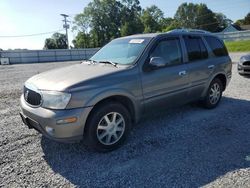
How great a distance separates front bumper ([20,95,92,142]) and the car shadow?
447 mm

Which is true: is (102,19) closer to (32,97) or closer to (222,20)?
(222,20)

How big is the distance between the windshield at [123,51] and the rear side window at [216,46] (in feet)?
6.68

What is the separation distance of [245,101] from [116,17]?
2549 inches

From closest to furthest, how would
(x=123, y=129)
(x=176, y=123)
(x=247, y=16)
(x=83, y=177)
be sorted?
Answer: (x=83, y=177) < (x=123, y=129) < (x=176, y=123) < (x=247, y=16)

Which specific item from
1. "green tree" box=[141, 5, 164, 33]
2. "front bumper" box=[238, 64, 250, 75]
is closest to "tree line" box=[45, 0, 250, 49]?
"green tree" box=[141, 5, 164, 33]

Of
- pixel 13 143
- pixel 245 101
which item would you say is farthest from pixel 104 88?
pixel 245 101

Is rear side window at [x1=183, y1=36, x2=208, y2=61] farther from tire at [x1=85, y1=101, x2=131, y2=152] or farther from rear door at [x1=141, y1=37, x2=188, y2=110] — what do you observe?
tire at [x1=85, y1=101, x2=131, y2=152]

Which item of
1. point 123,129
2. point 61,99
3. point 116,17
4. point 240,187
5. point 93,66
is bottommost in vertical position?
point 240,187

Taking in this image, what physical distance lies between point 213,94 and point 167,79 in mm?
1926

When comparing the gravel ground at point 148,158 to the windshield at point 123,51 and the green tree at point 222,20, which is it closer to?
the windshield at point 123,51

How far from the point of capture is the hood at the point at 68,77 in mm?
3430

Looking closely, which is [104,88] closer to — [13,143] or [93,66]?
[93,66]

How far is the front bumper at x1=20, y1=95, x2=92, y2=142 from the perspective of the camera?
10.6 feet

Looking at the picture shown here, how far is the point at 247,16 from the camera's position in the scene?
83500mm
